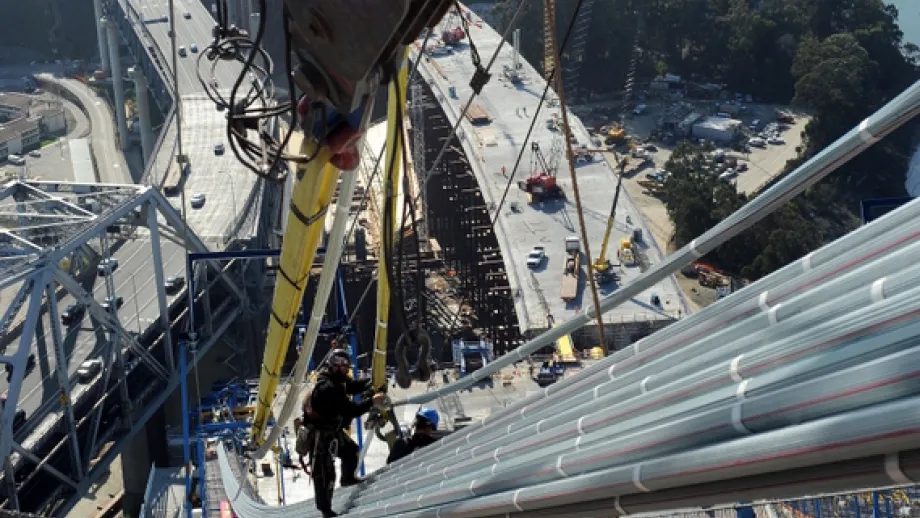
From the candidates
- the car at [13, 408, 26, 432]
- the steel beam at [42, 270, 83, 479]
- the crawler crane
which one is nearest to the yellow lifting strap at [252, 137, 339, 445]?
the steel beam at [42, 270, 83, 479]

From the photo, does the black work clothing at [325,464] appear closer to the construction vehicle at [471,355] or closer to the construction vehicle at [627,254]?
the construction vehicle at [471,355]

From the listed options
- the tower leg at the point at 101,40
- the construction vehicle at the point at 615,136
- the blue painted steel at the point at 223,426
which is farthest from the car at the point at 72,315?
the tower leg at the point at 101,40

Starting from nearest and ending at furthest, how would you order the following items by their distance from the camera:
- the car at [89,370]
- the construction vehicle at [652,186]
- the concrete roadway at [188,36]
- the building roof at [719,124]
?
the car at [89,370]
the construction vehicle at [652,186]
the concrete roadway at [188,36]
the building roof at [719,124]

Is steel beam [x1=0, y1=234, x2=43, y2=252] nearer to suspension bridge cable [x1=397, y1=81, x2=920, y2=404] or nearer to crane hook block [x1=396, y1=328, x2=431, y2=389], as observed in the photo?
crane hook block [x1=396, y1=328, x2=431, y2=389]

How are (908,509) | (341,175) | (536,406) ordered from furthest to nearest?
(908,509), (341,175), (536,406)

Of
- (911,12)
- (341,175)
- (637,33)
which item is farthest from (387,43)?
(911,12)

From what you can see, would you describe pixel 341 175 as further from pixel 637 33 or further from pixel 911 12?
pixel 911 12
